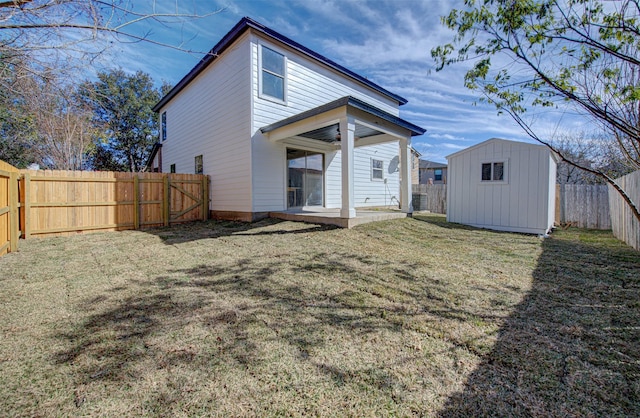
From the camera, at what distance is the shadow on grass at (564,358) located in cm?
165

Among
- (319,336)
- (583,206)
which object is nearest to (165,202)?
(319,336)

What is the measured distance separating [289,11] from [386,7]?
8.97 ft

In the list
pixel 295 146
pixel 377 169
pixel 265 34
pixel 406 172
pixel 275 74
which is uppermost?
pixel 265 34

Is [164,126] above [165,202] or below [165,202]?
above

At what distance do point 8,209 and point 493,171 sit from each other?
11.2 metres

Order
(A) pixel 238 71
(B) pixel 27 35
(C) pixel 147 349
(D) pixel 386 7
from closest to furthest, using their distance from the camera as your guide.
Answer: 1. (C) pixel 147 349
2. (B) pixel 27 35
3. (D) pixel 386 7
4. (A) pixel 238 71

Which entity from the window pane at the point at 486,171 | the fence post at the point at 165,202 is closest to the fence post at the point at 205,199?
the fence post at the point at 165,202

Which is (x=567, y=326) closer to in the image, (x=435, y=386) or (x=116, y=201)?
(x=435, y=386)

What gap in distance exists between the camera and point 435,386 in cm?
183

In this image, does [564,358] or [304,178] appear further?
[304,178]

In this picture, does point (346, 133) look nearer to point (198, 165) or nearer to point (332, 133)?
point (332, 133)

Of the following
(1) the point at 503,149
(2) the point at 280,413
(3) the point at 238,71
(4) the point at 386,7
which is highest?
(4) the point at 386,7

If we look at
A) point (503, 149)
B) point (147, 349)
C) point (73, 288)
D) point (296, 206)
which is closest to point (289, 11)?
point (296, 206)

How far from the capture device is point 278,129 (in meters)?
8.37
